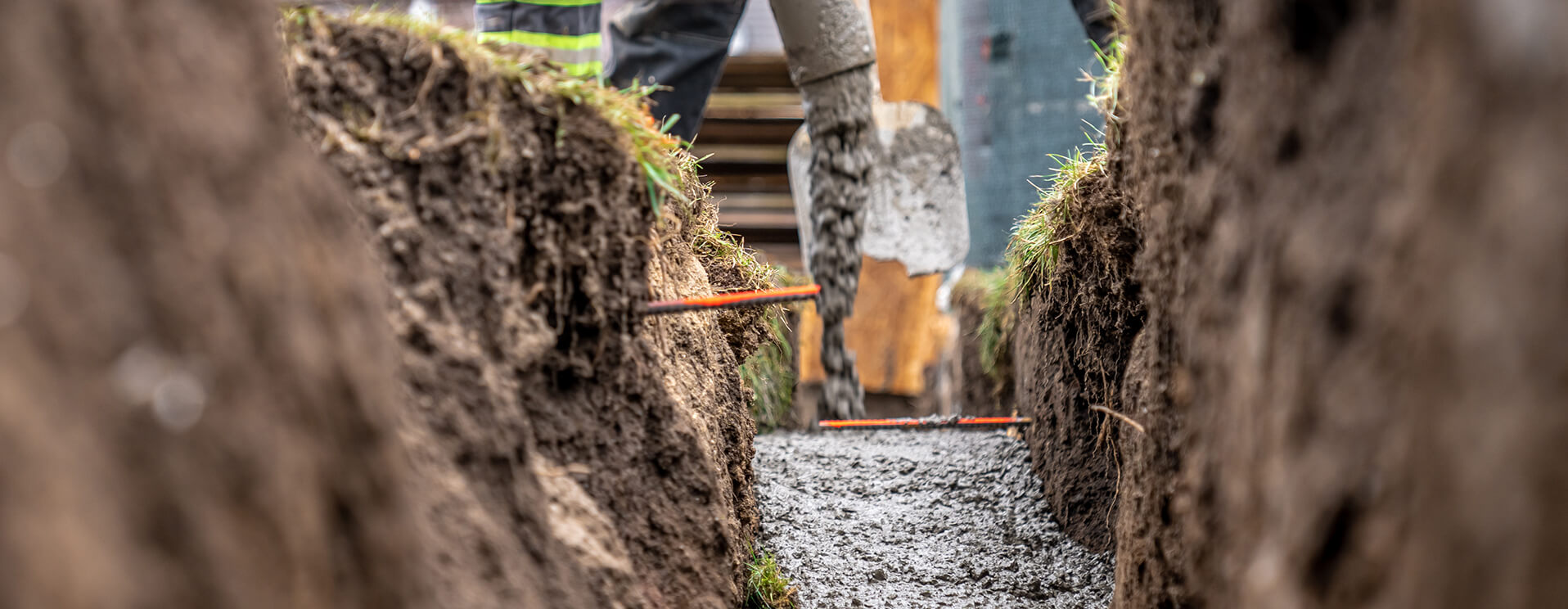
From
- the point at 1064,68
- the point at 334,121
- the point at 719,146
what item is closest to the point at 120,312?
the point at 334,121

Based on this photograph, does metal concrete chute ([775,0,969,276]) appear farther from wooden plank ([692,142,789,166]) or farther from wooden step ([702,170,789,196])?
wooden step ([702,170,789,196])

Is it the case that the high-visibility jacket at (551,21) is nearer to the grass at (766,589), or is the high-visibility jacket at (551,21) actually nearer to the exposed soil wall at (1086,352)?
the exposed soil wall at (1086,352)

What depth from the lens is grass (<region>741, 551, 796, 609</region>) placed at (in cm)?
207

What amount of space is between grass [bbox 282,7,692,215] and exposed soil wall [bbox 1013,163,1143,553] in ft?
3.07

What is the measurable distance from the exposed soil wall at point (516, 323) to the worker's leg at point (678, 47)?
2.87 meters

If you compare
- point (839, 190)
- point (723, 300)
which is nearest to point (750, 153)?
point (839, 190)

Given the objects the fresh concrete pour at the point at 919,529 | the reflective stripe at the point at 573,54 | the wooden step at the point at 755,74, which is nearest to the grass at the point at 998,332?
the fresh concrete pour at the point at 919,529

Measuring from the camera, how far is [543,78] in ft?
4.76

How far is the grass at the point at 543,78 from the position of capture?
1.37 metres

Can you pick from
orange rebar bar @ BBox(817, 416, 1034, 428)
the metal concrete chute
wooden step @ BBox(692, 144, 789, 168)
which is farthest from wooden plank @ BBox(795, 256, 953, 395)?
orange rebar bar @ BBox(817, 416, 1034, 428)

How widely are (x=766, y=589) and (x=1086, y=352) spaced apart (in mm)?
951

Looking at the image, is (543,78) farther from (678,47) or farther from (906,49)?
(906,49)

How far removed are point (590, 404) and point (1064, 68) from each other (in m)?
5.21

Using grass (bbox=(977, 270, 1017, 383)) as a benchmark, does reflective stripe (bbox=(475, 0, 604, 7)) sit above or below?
above
